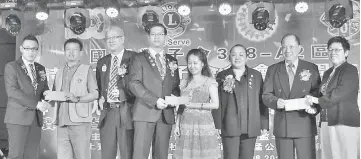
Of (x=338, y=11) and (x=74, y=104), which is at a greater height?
(x=338, y=11)

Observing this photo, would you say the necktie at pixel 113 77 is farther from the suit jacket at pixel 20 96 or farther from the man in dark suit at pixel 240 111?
the man in dark suit at pixel 240 111

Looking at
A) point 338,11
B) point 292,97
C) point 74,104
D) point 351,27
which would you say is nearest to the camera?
point 292,97

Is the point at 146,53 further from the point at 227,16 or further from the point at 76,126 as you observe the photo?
the point at 227,16

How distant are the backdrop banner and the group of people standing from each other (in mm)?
1469

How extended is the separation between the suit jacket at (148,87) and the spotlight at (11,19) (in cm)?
249

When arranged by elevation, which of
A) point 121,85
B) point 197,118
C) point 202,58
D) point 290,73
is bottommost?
point 197,118

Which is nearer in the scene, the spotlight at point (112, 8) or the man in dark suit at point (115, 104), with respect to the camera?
the man in dark suit at point (115, 104)

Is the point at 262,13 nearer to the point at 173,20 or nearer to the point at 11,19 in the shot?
the point at 173,20

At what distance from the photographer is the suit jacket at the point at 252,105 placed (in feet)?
13.1

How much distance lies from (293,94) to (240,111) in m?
0.55

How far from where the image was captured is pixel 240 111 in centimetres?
402

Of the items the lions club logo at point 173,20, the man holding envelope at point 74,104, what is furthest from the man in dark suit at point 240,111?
the lions club logo at point 173,20

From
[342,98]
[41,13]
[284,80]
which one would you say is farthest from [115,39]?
[342,98]

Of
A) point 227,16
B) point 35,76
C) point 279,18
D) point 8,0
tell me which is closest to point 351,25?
point 279,18
